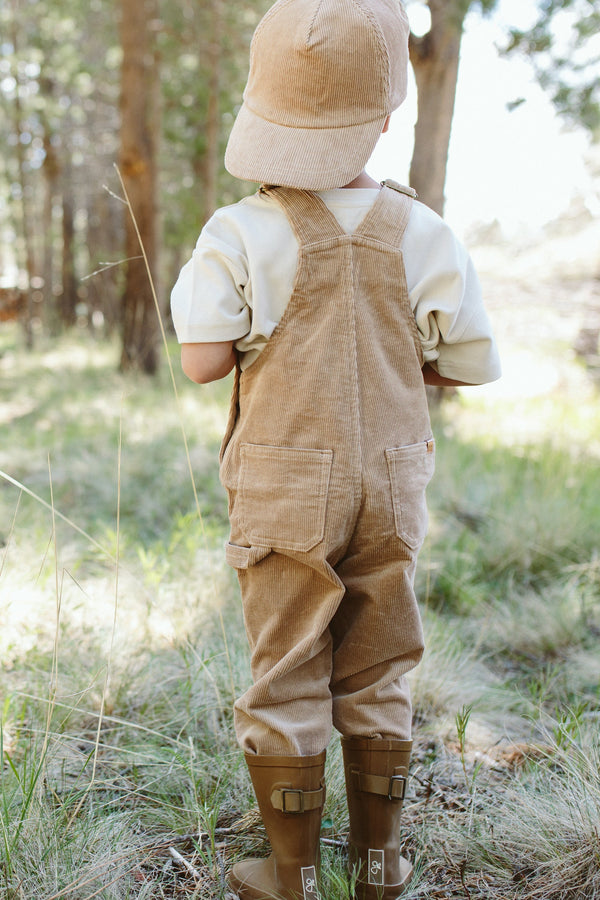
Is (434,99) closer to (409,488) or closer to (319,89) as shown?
(319,89)

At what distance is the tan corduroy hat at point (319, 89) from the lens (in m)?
1.51

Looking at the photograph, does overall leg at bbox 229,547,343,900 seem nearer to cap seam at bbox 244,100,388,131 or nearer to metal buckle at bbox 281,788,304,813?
metal buckle at bbox 281,788,304,813

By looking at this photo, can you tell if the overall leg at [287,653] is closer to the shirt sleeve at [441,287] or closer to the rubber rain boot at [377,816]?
the rubber rain boot at [377,816]

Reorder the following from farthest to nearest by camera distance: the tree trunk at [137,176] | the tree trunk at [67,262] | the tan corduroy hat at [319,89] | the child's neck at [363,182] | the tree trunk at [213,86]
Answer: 1. the tree trunk at [67,262]
2. the tree trunk at [213,86]
3. the tree trunk at [137,176]
4. the child's neck at [363,182]
5. the tan corduroy hat at [319,89]

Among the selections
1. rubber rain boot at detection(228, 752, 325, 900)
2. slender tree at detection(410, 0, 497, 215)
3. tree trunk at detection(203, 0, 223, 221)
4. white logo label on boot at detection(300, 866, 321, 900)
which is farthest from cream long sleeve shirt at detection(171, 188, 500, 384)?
tree trunk at detection(203, 0, 223, 221)

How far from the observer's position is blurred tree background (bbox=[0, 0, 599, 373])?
5.54m

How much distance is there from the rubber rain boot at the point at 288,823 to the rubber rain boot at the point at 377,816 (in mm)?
95

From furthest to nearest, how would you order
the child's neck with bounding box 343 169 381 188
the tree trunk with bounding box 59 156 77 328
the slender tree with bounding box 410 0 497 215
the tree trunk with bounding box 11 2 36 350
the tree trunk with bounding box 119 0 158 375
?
the tree trunk with bounding box 59 156 77 328
the tree trunk with bounding box 11 2 36 350
the tree trunk with bounding box 119 0 158 375
the slender tree with bounding box 410 0 497 215
the child's neck with bounding box 343 169 381 188

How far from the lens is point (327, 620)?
159 centimetres

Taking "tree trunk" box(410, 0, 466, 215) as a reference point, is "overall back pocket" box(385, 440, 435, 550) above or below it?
below

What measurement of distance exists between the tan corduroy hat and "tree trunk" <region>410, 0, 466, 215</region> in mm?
3997

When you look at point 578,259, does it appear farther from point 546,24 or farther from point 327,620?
point 327,620

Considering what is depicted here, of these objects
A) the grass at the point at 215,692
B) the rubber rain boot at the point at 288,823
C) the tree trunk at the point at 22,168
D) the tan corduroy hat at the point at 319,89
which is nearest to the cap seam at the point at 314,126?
the tan corduroy hat at the point at 319,89

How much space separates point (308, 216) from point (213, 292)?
0.83 ft
